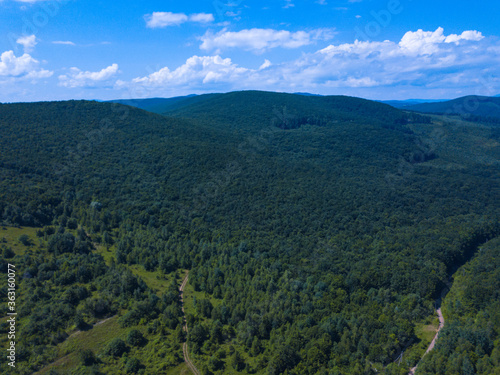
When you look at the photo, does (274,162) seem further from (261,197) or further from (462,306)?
(462,306)

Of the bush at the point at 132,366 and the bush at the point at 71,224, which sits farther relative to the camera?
the bush at the point at 71,224

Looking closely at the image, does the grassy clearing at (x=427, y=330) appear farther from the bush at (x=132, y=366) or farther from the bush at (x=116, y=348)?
the bush at (x=116, y=348)

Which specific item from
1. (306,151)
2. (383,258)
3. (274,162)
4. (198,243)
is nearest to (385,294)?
(383,258)

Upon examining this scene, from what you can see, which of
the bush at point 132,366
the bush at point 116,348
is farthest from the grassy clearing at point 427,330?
the bush at point 116,348

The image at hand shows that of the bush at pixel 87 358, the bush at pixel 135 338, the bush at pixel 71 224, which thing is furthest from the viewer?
the bush at pixel 71 224

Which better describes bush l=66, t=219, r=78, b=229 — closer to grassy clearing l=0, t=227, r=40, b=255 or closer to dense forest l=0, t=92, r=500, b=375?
dense forest l=0, t=92, r=500, b=375

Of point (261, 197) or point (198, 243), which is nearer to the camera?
point (198, 243)

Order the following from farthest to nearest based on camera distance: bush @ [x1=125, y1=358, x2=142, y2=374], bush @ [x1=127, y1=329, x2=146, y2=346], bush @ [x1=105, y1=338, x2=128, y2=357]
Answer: bush @ [x1=127, y1=329, x2=146, y2=346], bush @ [x1=105, y1=338, x2=128, y2=357], bush @ [x1=125, y1=358, x2=142, y2=374]

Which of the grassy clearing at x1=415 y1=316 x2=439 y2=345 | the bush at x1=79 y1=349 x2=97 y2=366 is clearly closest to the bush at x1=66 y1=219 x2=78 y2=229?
the bush at x1=79 y1=349 x2=97 y2=366
